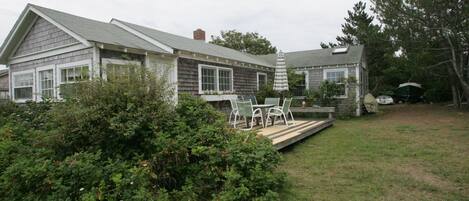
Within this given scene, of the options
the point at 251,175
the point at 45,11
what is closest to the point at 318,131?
the point at 251,175

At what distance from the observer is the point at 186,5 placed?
14484 mm

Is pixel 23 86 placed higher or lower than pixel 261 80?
lower

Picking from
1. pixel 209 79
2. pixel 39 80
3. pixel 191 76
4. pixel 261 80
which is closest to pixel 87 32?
pixel 39 80

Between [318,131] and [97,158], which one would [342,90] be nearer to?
[318,131]

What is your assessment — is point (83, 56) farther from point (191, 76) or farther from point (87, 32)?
point (191, 76)

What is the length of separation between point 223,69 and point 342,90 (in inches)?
253

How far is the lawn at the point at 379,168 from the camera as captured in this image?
12.0 ft

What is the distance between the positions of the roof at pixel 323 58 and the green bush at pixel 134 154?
11766mm

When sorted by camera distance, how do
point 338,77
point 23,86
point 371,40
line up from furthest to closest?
1. point 371,40
2. point 338,77
3. point 23,86

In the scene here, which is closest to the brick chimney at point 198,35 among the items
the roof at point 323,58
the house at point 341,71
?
the roof at point 323,58

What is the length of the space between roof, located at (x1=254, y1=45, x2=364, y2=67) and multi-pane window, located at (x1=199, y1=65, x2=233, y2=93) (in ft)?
17.9

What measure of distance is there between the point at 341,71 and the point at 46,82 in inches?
483

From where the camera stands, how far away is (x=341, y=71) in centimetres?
1465

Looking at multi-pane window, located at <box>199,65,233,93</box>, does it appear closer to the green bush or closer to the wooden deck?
the wooden deck
